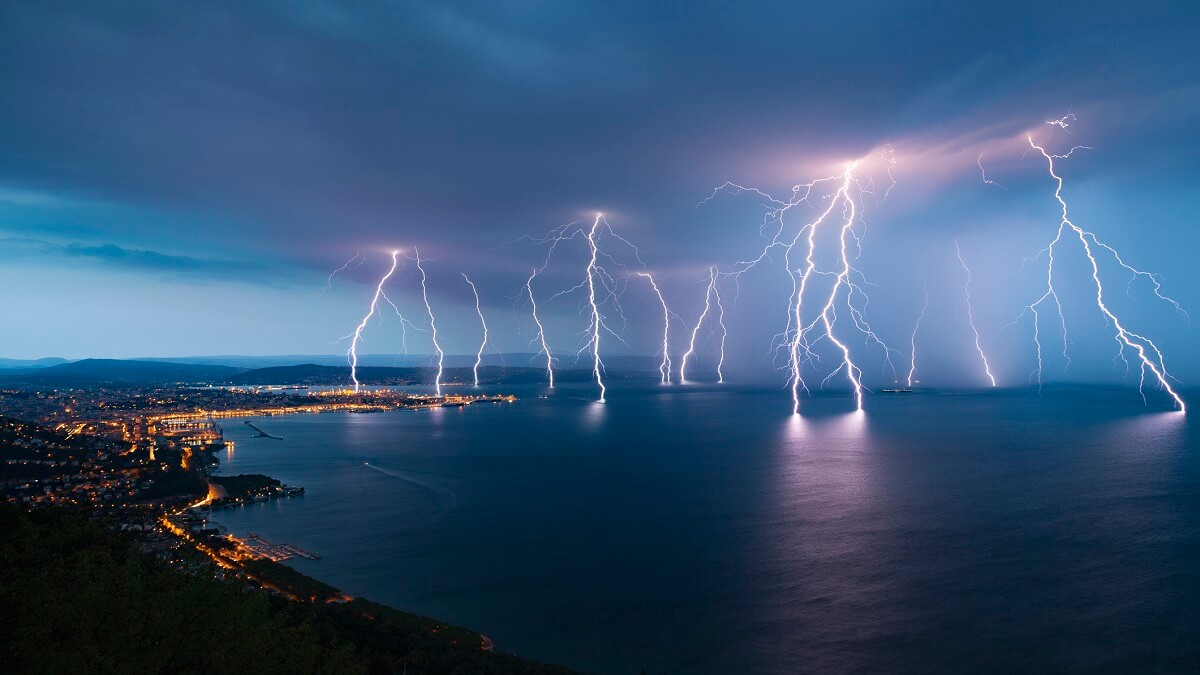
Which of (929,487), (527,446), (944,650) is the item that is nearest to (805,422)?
(527,446)

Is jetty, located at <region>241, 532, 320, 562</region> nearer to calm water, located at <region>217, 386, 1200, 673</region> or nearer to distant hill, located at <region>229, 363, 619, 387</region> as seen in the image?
calm water, located at <region>217, 386, 1200, 673</region>

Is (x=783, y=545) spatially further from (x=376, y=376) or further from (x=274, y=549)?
(x=376, y=376)

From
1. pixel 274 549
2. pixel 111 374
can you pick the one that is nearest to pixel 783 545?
pixel 274 549

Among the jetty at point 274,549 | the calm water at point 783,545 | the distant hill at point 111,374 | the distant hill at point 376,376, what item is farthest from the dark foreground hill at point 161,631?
the distant hill at point 376,376

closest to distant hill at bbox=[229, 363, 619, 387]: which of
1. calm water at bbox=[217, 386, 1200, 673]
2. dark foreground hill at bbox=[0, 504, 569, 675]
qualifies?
calm water at bbox=[217, 386, 1200, 673]

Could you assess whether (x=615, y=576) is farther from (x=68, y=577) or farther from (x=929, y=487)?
(x=929, y=487)

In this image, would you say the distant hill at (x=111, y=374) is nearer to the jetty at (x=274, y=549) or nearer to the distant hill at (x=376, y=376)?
the distant hill at (x=376, y=376)
